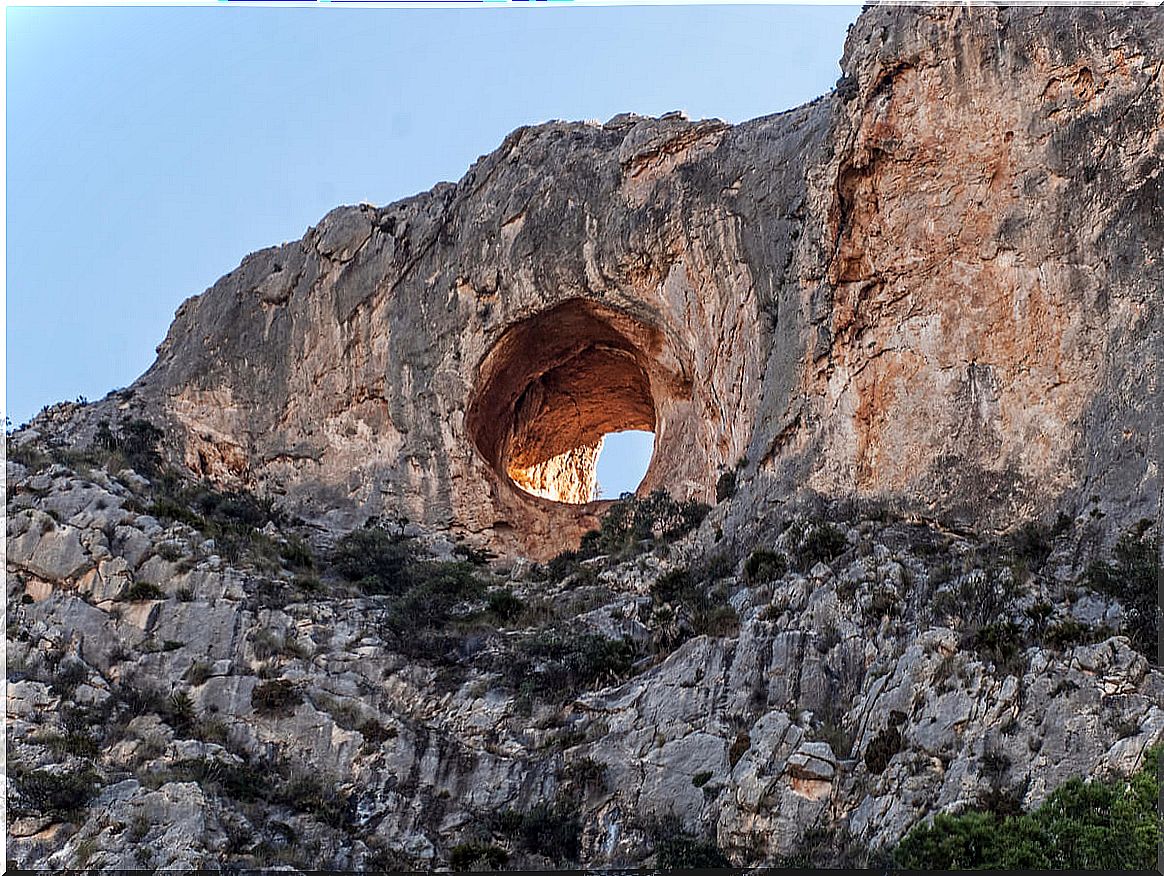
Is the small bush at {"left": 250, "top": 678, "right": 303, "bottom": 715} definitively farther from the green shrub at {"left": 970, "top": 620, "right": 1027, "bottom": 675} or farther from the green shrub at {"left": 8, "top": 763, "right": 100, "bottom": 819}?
the green shrub at {"left": 970, "top": 620, "right": 1027, "bottom": 675}

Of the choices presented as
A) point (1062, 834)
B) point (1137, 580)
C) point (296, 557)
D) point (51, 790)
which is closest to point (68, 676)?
point (51, 790)

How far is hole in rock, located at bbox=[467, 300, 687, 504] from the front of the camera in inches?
1689

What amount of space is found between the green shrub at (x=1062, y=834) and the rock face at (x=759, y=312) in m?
8.77

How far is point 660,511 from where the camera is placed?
39.0m

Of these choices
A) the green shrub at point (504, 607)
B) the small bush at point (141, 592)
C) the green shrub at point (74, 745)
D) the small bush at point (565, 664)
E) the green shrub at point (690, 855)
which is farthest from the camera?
the green shrub at point (504, 607)

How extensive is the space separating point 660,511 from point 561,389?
970 cm

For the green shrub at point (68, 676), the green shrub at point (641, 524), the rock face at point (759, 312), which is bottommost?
the green shrub at point (68, 676)

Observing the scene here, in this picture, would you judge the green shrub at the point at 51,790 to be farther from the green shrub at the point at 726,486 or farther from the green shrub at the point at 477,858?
the green shrub at the point at 726,486

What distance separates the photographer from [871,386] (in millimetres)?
33125

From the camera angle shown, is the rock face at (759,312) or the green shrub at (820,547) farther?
the rock face at (759,312)

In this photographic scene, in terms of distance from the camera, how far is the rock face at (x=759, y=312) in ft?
102

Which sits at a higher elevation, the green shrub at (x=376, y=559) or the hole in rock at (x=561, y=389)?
the hole in rock at (x=561, y=389)

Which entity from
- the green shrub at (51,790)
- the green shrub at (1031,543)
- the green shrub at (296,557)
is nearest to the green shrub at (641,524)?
the green shrub at (296,557)

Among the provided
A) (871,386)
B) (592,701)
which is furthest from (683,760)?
(871,386)
